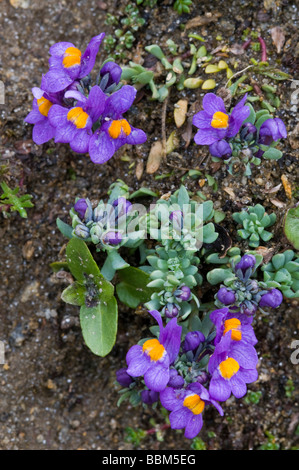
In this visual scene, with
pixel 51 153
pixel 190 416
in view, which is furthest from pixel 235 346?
pixel 51 153

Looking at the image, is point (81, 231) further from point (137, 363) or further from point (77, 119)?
point (137, 363)

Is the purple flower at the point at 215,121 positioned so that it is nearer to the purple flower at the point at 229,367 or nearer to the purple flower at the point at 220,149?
the purple flower at the point at 220,149

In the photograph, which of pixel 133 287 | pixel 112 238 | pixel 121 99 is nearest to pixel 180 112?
pixel 121 99

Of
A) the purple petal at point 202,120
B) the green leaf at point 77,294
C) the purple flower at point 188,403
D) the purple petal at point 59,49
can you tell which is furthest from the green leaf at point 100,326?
the purple petal at point 59,49

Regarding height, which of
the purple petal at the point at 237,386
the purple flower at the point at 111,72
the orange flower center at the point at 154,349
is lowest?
the purple petal at the point at 237,386

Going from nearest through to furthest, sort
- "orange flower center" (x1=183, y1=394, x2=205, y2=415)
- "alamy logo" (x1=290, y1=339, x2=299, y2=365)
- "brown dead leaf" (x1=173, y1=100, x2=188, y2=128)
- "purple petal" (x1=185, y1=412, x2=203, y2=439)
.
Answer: "orange flower center" (x1=183, y1=394, x2=205, y2=415) → "purple petal" (x1=185, y1=412, x2=203, y2=439) → "brown dead leaf" (x1=173, y1=100, x2=188, y2=128) → "alamy logo" (x1=290, y1=339, x2=299, y2=365)

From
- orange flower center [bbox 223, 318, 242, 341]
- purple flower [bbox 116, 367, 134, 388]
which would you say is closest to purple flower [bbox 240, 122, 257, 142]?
orange flower center [bbox 223, 318, 242, 341]

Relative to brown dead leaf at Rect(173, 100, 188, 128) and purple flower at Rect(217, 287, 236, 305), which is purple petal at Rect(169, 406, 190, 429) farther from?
brown dead leaf at Rect(173, 100, 188, 128)
